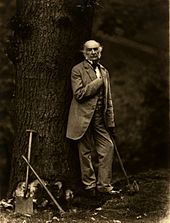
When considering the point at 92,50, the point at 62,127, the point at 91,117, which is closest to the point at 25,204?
the point at 62,127

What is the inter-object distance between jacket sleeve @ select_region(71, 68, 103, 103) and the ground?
3.56 ft

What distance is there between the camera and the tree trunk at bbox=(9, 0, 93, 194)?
525 centimetres

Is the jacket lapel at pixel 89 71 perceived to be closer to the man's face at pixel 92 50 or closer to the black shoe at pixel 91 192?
the man's face at pixel 92 50

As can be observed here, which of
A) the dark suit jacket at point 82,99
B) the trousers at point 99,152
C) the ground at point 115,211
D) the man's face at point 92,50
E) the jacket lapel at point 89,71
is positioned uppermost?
the man's face at point 92,50

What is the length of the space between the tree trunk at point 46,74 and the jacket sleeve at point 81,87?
115 millimetres

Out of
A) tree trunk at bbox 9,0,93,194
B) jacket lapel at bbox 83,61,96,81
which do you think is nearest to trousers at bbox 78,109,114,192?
tree trunk at bbox 9,0,93,194

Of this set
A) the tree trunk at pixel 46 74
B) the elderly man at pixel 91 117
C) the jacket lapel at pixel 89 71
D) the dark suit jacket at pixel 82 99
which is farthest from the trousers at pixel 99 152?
the jacket lapel at pixel 89 71

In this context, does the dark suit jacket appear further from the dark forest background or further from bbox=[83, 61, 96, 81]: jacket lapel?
the dark forest background

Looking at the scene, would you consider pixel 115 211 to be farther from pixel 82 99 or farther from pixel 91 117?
pixel 82 99

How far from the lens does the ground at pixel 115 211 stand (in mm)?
5090

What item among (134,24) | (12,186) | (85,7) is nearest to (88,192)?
(12,186)

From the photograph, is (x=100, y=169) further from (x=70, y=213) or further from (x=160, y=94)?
(x=160, y=94)

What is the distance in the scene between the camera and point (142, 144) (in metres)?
9.81

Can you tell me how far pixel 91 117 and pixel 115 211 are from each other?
3.31ft
